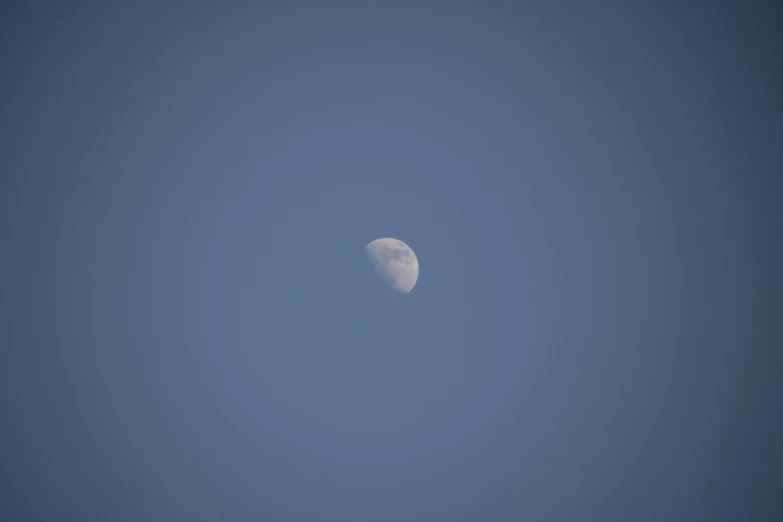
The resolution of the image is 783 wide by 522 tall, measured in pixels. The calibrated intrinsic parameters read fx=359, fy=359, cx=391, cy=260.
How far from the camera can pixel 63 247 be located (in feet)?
73.4

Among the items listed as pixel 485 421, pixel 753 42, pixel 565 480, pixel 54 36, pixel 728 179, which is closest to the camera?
pixel 565 480

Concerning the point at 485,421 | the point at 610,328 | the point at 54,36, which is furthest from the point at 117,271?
the point at 610,328

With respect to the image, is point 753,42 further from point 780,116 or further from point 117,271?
point 117,271

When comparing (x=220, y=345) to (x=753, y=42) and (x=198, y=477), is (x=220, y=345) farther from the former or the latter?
(x=753, y=42)

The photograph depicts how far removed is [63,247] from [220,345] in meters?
11.5

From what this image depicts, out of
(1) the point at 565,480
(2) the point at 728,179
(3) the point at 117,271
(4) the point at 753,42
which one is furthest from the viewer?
(3) the point at 117,271

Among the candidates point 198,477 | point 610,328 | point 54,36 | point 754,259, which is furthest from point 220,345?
point 754,259

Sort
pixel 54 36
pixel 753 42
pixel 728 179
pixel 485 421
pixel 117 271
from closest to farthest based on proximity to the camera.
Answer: pixel 753 42 < pixel 728 179 < pixel 54 36 < pixel 485 421 < pixel 117 271

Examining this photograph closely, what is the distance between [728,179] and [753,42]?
7095 millimetres

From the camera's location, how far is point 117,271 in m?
25.9

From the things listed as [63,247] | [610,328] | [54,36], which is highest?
[54,36]

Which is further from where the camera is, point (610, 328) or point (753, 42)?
point (610, 328)

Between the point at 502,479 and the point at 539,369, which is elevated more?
the point at 539,369

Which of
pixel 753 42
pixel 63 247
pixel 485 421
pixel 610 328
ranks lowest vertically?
pixel 485 421
